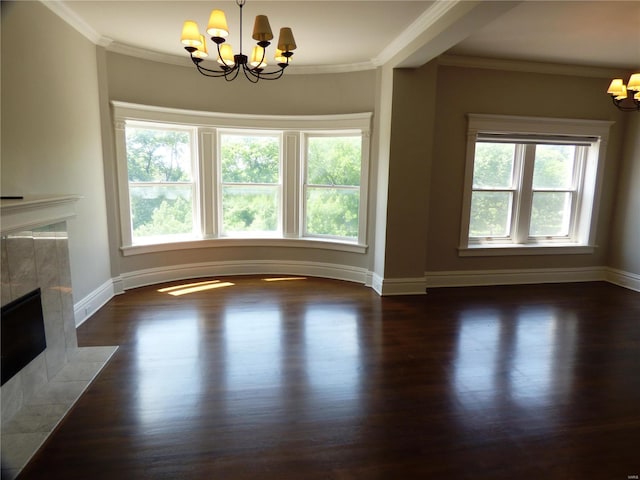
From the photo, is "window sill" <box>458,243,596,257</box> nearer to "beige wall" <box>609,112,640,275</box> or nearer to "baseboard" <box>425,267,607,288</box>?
"baseboard" <box>425,267,607,288</box>

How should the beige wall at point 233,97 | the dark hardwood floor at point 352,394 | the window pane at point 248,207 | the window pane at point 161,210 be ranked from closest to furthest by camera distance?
1. the dark hardwood floor at point 352,394
2. the beige wall at point 233,97
3. the window pane at point 161,210
4. the window pane at point 248,207

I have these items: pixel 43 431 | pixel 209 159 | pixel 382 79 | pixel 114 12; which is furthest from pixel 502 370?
pixel 114 12

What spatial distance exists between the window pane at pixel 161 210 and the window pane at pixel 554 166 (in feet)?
15.5

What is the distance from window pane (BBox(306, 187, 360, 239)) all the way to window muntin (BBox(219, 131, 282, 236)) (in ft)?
1.58

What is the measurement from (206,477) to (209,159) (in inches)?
156

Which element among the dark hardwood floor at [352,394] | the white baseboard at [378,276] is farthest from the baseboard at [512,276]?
the dark hardwood floor at [352,394]

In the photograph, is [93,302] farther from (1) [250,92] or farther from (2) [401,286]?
(2) [401,286]

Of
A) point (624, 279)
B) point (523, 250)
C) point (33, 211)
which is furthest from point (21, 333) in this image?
point (624, 279)

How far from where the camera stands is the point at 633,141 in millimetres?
5109

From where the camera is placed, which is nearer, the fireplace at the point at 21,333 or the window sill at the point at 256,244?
the fireplace at the point at 21,333

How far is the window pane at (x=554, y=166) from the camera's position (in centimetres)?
521

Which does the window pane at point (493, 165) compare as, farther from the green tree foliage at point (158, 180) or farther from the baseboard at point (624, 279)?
the green tree foliage at point (158, 180)

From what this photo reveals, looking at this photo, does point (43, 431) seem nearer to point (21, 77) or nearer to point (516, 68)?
point (21, 77)

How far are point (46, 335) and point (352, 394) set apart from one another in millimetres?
2142
